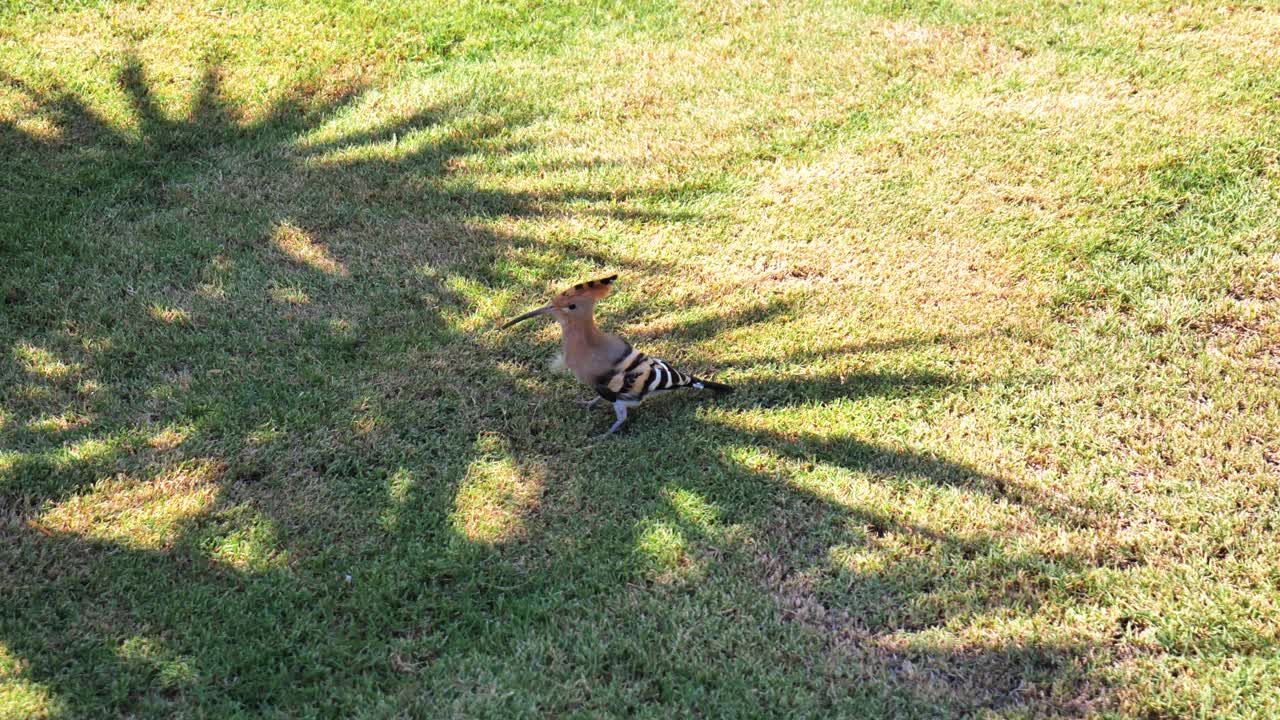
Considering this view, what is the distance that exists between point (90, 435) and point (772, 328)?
10.4 ft

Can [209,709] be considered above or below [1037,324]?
below

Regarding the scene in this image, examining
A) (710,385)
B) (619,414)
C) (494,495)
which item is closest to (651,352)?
(710,385)

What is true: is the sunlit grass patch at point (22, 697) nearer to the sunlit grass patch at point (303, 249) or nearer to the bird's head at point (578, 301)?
the bird's head at point (578, 301)

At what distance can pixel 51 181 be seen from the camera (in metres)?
6.35

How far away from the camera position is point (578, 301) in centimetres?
446

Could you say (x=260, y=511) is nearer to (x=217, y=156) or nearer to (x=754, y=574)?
(x=754, y=574)

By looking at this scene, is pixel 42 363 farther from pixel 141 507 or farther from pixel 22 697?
pixel 22 697

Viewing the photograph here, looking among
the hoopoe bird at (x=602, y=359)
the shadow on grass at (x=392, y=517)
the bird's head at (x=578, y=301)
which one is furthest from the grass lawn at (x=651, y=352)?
the bird's head at (x=578, y=301)

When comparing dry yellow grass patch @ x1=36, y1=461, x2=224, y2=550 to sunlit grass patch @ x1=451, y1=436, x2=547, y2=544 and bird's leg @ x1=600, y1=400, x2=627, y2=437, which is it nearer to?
sunlit grass patch @ x1=451, y1=436, x2=547, y2=544

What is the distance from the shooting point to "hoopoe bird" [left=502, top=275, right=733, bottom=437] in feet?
14.6

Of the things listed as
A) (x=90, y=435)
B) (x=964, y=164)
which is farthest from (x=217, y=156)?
(x=964, y=164)

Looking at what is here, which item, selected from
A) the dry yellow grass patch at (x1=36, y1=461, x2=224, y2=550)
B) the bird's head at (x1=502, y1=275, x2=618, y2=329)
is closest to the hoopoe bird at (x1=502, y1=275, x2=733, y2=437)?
the bird's head at (x1=502, y1=275, x2=618, y2=329)

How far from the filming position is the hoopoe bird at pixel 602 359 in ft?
14.6

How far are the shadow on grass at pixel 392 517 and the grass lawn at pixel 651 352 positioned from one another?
0.06ft
